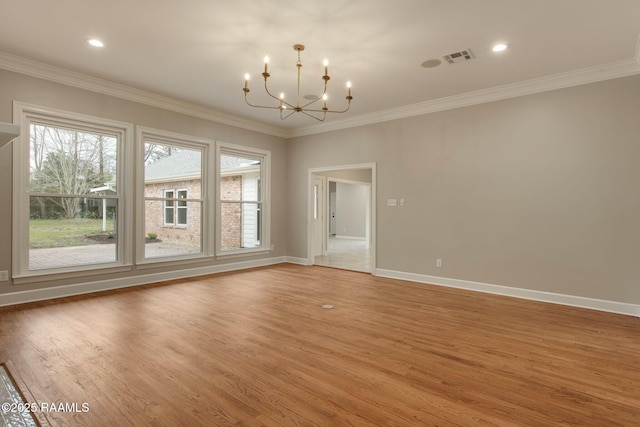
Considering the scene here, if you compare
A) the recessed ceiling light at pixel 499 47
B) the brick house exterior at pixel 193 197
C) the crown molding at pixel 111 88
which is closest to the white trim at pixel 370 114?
the crown molding at pixel 111 88

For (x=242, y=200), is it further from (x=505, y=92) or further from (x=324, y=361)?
(x=505, y=92)

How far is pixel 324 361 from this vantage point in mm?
2592

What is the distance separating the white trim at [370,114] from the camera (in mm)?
4012

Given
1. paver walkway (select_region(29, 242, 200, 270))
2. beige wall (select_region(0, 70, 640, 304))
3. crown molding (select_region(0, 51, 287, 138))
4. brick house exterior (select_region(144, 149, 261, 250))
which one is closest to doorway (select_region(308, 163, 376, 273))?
beige wall (select_region(0, 70, 640, 304))

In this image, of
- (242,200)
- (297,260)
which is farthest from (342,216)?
(242,200)

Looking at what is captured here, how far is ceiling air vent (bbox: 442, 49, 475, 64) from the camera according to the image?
3.78 meters

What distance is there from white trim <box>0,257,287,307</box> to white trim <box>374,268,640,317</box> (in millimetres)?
3222

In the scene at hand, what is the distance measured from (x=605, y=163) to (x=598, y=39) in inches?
60.6

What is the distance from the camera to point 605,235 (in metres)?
4.07

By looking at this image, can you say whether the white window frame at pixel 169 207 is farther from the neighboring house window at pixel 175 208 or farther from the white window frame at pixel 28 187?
the white window frame at pixel 28 187

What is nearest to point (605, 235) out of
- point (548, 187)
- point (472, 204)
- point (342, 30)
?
point (548, 187)

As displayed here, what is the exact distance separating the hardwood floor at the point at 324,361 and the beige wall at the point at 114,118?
1053mm

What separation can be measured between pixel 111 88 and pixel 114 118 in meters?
0.44

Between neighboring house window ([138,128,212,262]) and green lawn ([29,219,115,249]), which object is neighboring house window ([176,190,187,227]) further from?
green lawn ([29,219,115,249])
